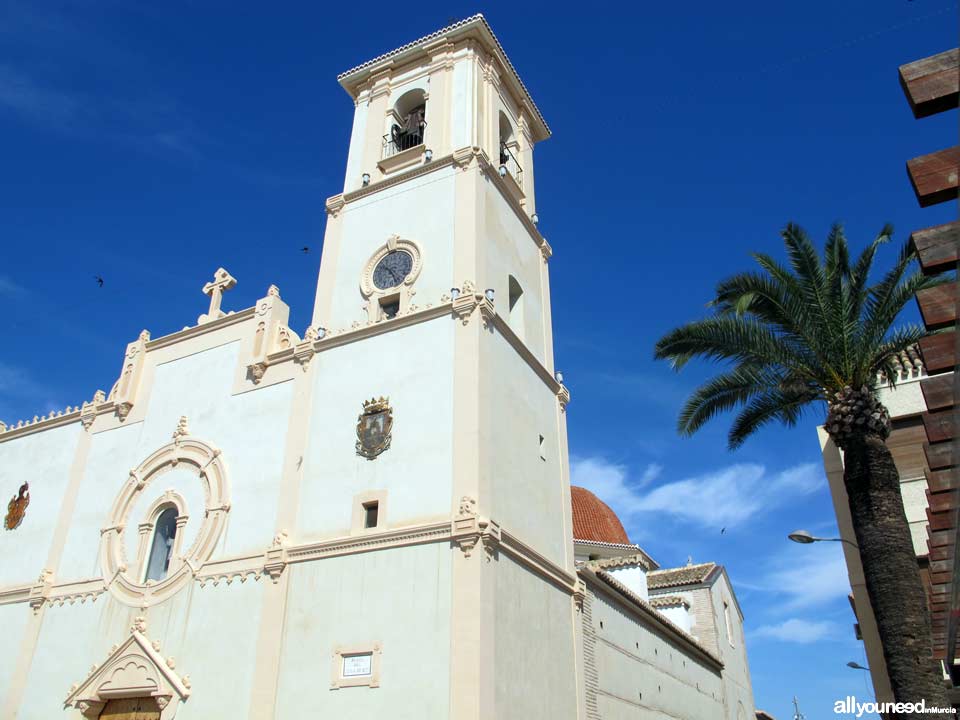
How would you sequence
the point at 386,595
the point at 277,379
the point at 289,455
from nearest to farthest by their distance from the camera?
the point at 386,595
the point at 289,455
the point at 277,379

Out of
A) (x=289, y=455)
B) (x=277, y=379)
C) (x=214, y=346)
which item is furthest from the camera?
(x=214, y=346)

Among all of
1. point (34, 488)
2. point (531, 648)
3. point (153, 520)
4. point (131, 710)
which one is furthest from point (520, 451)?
point (34, 488)

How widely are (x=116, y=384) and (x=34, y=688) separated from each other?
863 centimetres

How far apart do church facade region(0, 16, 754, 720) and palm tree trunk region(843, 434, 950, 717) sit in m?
6.64

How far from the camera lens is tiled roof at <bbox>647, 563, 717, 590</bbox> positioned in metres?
35.2

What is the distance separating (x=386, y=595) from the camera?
1548 centimetres

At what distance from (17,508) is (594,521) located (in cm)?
2361

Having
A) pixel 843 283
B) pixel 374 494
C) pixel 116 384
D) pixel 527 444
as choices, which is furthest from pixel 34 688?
pixel 843 283

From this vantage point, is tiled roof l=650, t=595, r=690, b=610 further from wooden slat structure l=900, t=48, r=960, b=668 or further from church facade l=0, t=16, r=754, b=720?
wooden slat structure l=900, t=48, r=960, b=668

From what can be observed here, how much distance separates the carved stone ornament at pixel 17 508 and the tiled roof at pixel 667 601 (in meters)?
25.6

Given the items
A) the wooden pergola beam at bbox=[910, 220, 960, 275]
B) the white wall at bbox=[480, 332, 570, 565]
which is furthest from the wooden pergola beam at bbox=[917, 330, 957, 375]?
the white wall at bbox=[480, 332, 570, 565]

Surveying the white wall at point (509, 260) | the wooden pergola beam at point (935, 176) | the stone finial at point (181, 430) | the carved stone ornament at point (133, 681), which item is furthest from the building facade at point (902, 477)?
the wooden pergola beam at point (935, 176)

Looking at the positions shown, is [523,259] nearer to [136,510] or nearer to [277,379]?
[277,379]

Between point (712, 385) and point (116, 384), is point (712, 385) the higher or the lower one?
the lower one
